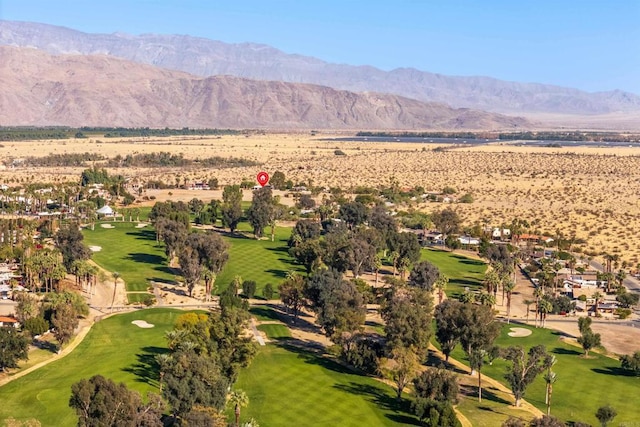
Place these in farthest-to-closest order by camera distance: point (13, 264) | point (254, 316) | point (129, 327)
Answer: point (13, 264) → point (254, 316) → point (129, 327)

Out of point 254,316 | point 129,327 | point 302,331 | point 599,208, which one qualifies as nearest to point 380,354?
point 302,331

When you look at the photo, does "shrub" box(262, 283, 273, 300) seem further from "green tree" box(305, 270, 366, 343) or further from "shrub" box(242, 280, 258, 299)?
"green tree" box(305, 270, 366, 343)

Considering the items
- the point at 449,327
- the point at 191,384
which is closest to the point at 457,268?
the point at 449,327

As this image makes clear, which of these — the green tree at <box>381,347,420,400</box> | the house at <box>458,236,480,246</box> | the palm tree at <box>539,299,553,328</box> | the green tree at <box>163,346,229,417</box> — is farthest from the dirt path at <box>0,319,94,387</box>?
the house at <box>458,236,480,246</box>

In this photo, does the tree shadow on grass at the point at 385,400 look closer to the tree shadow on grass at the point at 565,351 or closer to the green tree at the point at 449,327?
the green tree at the point at 449,327

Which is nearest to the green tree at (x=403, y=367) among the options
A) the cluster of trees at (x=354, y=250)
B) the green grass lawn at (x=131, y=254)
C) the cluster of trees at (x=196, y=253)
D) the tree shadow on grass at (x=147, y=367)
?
the tree shadow on grass at (x=147, y=367)

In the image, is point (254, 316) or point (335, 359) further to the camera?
point (254, 316)

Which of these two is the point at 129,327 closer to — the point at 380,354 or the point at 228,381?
the point at 228,381
